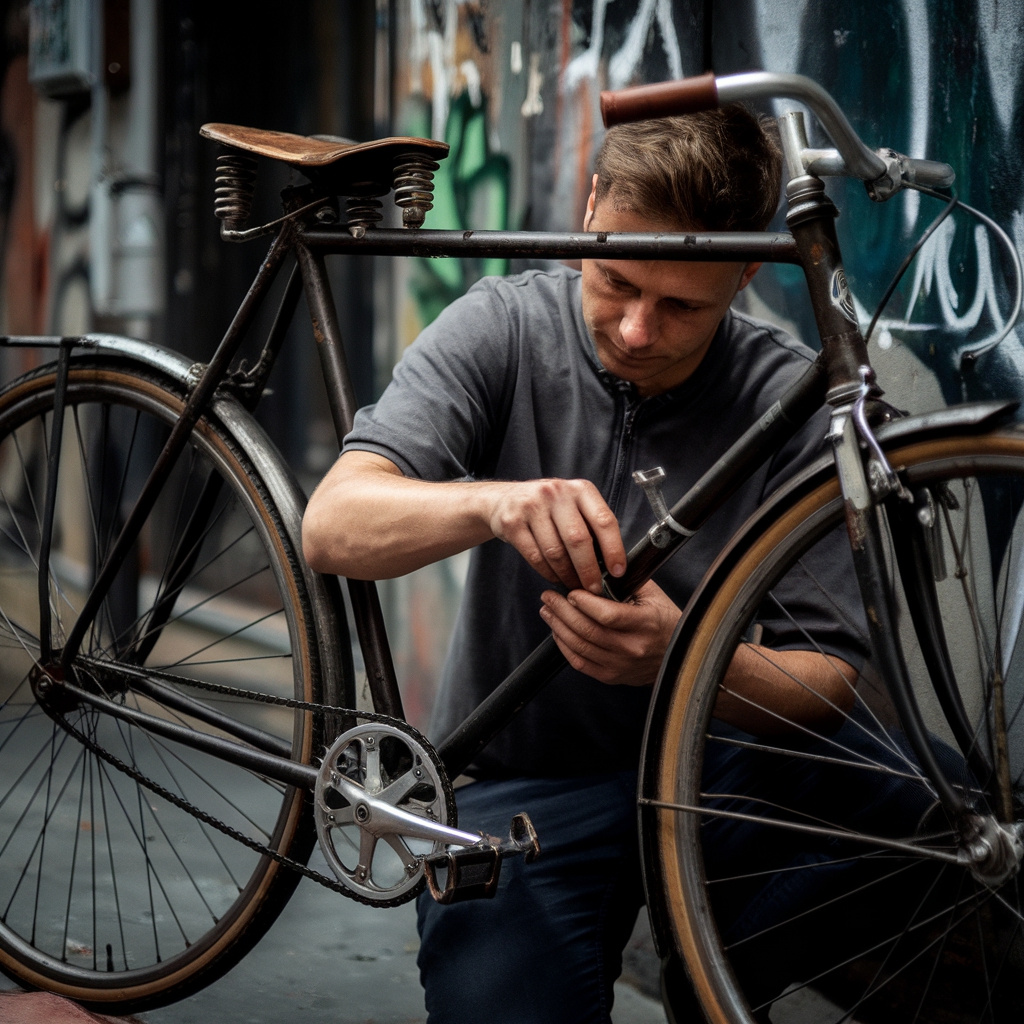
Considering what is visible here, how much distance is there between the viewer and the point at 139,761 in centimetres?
350

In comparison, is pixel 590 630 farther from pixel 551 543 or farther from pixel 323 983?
pixel 323 983

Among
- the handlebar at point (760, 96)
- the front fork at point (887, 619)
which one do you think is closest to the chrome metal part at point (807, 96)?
the handlebar at point (760, 96)

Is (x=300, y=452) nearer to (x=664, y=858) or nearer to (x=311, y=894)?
(x=311, y=894)

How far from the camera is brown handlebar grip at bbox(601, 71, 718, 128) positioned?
1249 mm

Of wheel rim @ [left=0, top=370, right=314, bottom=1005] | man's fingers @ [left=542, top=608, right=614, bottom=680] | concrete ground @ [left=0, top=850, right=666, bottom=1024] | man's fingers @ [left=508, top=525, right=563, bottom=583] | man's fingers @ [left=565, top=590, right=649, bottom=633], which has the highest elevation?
man's fingers @ [left=508, top=525, right=563, bottom=583]

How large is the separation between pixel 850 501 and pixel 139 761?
2700mm

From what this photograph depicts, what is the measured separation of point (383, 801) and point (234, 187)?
3.20ft

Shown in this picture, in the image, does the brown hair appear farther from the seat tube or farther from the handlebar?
the seat tube

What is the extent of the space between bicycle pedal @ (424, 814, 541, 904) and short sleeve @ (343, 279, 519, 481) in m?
0.51

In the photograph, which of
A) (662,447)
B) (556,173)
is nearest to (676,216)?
(662,447)

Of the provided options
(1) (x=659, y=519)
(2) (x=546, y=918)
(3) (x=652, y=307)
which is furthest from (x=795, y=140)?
(2) (x=546, y=918)

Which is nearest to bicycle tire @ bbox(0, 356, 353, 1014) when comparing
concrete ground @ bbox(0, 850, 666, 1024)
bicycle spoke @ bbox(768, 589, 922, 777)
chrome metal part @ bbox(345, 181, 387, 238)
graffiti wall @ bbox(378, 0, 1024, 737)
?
concrete ground @ bbox(0, 850, 666, 1024)

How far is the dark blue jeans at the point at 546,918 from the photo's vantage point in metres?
1.75

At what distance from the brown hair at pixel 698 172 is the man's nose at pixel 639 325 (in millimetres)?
121
